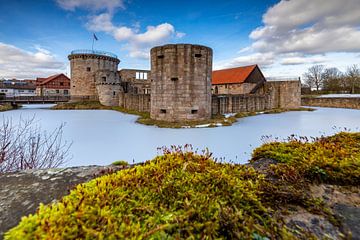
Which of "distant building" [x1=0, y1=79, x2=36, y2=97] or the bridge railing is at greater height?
"distant building" [x1=0, y1=79, x2=36, y2=97]

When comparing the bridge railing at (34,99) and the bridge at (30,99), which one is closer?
the bridge at (30,99)

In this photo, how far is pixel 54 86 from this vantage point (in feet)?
118

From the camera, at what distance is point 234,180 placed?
1.05 metres

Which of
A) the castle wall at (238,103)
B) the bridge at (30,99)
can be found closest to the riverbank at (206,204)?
the castle wall at (238,103)

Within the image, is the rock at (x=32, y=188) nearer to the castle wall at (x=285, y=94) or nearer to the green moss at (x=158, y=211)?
the green moss at (x=158, y=211)

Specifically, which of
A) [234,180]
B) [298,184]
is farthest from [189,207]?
[298,184]

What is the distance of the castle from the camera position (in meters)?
10.4

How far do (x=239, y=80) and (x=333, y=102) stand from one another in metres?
10.4

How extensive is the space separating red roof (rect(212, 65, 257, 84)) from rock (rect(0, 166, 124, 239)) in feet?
75.5

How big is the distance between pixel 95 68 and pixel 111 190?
1035 inches

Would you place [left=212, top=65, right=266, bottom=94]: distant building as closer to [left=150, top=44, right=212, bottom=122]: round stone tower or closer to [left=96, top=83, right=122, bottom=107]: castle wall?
[left=96, top=83, right=122, bottom=107]: castle wall

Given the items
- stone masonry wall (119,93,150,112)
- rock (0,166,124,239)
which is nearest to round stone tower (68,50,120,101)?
stone masonry wall (119,93,150,112)

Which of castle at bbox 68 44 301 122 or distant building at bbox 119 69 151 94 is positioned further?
distant building at bbox 119 69 151 94

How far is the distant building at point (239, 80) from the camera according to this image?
73.5ft
